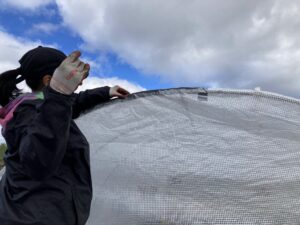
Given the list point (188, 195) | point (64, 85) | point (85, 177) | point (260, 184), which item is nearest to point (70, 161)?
point (85, 177)

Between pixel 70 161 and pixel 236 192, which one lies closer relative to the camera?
pixel 70 161

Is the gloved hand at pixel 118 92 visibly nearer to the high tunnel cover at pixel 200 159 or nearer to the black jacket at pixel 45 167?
the high tunnel cover at pixel 200 159

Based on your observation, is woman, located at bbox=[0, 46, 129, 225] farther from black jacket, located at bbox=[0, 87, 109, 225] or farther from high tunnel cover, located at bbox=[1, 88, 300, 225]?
high tunnel cover, located at bbox=[1, 88, 300, 225]

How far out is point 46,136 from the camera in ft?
4.57

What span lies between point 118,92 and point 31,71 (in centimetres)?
76

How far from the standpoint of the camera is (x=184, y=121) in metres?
2.32

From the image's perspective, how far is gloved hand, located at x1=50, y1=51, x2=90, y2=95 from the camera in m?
1.40

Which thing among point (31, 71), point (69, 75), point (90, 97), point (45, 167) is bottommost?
point (45, 167)

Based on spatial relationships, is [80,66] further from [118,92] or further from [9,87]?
[118,92]

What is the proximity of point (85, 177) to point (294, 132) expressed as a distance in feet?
3.53

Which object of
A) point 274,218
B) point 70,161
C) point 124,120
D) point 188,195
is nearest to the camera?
point 70,161


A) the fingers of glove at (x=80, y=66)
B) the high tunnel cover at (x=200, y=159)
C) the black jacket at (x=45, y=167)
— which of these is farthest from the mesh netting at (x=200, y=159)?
the fingers of glove at (x=80, y=66)

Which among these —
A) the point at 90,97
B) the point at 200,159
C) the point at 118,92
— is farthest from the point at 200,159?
the point at 90,97

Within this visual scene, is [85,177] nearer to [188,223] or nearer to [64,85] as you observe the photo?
[64,85]
